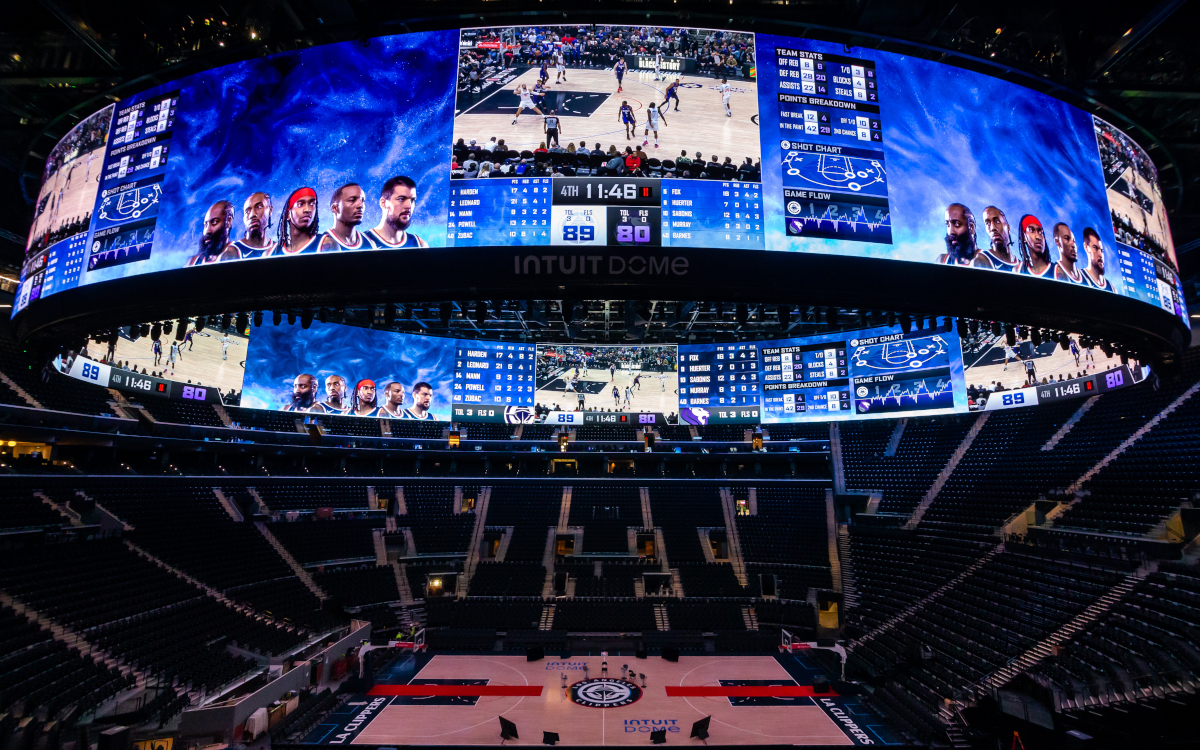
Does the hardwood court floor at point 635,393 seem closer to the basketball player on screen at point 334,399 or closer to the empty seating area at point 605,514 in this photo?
the empty seating area at point 605,514

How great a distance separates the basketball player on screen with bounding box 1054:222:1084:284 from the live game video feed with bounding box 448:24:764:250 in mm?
5635

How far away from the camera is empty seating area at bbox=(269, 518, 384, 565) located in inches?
1050

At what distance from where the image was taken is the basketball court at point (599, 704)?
15.2m

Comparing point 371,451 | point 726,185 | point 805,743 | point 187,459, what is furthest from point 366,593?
point 726,185

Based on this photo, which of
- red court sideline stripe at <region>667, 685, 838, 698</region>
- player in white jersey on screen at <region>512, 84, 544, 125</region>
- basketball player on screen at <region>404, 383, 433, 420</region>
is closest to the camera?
player in white jersey on screen at <region>512, 84, 544, 125</region>

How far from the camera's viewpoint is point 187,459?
27438mm

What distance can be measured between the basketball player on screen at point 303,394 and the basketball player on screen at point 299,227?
19.3 m

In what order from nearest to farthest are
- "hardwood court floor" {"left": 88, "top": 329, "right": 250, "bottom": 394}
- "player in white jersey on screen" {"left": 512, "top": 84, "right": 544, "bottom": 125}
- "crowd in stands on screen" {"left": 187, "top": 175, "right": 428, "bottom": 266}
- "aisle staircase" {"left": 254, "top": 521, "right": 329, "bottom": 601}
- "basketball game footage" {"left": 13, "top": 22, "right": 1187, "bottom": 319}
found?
"crowd in stands on screen" {"left": 187, "top": 175, "right": 428, "bottom": 266}
"basketball game footage" {"left": 13, "top": 22, "right": 1187, "bottom": 319}
"player in white jersey on screen" {"left": 512, "top": 84, "right": 544, "bottom": 125}
"hardwood court floor" {"left": 88, "top": 329, "right": 250, "bottom": 394}
"aisle staircase" {"left": 254, "top": 521, "right": 329, "bottom": 601}

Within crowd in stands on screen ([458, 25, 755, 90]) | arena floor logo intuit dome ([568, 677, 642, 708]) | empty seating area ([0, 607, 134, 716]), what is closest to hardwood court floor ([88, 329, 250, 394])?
empty seating area ([0, 607, 134, 716])

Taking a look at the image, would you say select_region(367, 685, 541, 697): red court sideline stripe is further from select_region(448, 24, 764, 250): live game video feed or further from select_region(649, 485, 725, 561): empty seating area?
select_region(448, 24, 764, 250): live game video feed

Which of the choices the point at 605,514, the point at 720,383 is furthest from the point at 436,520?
the point at 720,383

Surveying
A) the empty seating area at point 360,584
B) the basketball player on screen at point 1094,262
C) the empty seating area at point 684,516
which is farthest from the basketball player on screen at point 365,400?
the basketball player on screen at point 1094,262

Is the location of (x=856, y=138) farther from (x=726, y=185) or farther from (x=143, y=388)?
(x=143, y=388)

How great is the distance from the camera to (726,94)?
33.8 ft
